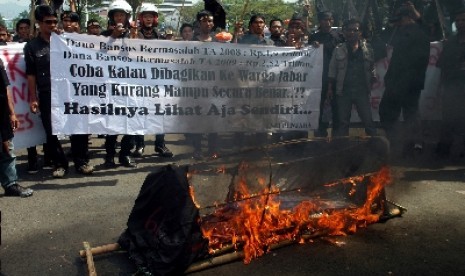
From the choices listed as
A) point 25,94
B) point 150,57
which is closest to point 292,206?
point 150,57

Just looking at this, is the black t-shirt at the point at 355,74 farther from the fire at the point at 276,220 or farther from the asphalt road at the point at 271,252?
the fire at the point at 276,220

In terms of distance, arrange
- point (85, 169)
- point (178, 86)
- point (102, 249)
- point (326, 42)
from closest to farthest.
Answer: point (102, 249) → point (85, 169) → point (178, 86) → point (326, 42)

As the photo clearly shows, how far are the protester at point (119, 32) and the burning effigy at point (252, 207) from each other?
2.24 meters

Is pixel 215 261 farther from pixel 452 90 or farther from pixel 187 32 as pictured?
pixel 187 32

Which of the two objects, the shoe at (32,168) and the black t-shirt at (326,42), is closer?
the shoe at (32,168)

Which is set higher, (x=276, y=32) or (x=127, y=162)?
(x=276, y=32)

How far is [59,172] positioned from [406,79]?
5.83 meters

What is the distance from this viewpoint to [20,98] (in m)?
6.27

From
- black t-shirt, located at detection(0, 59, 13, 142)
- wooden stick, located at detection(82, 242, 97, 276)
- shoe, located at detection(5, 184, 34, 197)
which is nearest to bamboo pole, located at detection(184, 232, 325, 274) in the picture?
wooden stick, located at detection(82, 242, 97, 276)

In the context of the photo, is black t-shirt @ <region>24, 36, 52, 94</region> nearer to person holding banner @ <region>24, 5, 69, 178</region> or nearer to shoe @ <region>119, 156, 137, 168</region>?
person holding banner @ <region>24, 5, 69, 178</region>

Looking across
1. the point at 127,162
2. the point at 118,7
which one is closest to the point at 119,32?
the point at 118,7

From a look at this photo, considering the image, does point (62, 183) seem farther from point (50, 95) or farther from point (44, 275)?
point (44, 275)

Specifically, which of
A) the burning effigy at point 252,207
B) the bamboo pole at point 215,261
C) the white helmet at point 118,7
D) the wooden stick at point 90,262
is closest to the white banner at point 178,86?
the white helmet at point 118,7

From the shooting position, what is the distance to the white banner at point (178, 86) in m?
6.04
